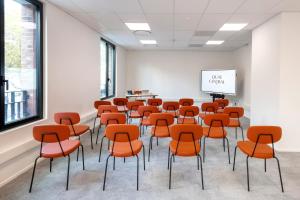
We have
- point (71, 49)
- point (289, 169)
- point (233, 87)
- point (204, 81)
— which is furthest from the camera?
point (204, 81)

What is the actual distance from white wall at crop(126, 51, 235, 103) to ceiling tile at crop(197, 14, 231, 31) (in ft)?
15.0

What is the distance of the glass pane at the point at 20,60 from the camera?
136 inches

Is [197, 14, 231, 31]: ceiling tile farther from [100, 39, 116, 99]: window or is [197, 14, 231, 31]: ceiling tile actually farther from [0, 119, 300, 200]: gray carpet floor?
[100, 39, 116, 99]: window

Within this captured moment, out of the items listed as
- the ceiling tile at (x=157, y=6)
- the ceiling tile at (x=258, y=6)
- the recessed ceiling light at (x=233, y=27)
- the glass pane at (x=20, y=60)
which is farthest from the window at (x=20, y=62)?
the recessed ceiling light at (x=233, y=27)

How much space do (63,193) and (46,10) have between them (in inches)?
125

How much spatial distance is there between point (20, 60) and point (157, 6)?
2574mm

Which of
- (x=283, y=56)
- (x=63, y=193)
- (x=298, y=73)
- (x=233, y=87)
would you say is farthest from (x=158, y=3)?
(x=233, y=87)

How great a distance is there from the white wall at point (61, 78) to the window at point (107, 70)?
0.90m

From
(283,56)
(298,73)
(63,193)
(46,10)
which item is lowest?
(63,193)

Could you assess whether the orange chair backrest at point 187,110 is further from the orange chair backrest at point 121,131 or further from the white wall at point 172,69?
the white wall at point 172,69

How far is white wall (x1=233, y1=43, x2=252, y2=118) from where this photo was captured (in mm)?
8398

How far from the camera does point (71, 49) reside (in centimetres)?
522

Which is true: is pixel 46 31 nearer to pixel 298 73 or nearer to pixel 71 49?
pixel 71 49

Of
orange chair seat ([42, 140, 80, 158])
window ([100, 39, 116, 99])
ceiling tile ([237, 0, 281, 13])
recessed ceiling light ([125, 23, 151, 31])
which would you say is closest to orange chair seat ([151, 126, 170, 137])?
orange chair seat ([42, 140, 80, 158])
